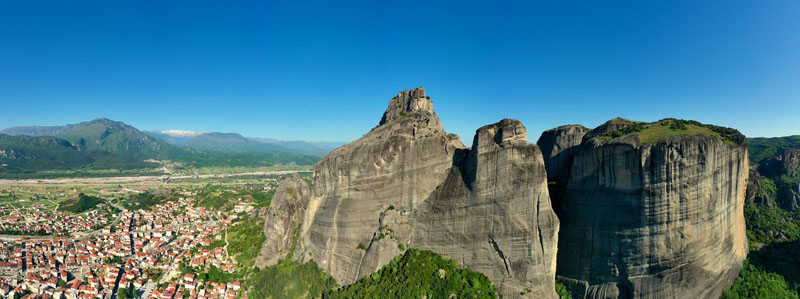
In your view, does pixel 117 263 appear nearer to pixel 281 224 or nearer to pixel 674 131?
pixel 281 224

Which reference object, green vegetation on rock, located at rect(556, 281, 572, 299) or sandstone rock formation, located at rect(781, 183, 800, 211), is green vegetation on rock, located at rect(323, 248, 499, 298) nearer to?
green vegetation on rock, located at rect(556, 281, 572, 299)

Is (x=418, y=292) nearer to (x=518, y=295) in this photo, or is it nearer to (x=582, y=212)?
(x=518, y=295)

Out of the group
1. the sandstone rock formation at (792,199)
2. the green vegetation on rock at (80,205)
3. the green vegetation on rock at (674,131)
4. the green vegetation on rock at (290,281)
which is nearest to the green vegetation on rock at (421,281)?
the green vegetation on rock at (290,281)

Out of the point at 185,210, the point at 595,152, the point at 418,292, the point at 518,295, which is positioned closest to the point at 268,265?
the point at 418,292

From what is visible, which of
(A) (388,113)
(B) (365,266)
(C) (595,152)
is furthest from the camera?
(A) (388,113)

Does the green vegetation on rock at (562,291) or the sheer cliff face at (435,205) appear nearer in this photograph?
the sheer cliff face at (435,205)

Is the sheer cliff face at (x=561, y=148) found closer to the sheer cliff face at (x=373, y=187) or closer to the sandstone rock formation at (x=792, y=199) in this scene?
the sheer cliff face at (x=373, y=187)

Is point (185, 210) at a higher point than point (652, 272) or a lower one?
lower

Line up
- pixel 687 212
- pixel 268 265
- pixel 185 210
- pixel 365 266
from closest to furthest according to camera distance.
A: pixel 687 212
pixel 365 266
pixel 268 265
pixel 185 210
